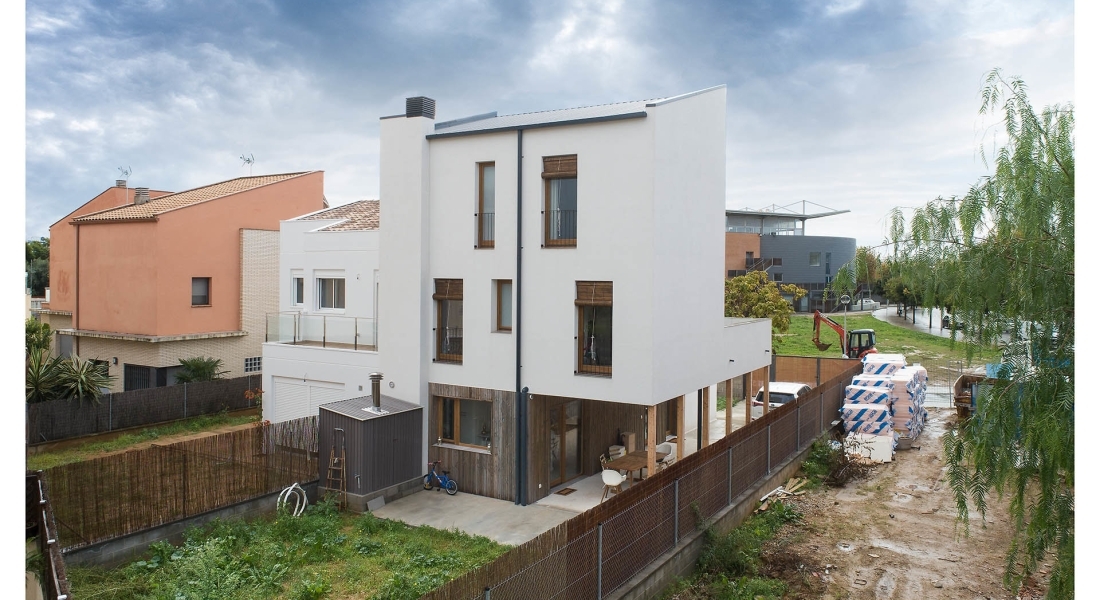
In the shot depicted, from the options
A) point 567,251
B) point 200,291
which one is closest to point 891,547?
point 567,251

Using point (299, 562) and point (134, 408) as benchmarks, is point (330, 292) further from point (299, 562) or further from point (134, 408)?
point (299, 562)

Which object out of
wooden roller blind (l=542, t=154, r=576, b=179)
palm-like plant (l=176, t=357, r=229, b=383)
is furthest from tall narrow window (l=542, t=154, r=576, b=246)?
palm-like plant (l=176, t=357, r=229, b=383)

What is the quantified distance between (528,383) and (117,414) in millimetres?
15230

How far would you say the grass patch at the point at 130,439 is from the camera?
19.1 metres

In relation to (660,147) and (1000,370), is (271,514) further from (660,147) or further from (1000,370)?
(1000,370)

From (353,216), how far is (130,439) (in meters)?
9.02

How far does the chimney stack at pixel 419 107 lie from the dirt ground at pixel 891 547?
11.1 meters

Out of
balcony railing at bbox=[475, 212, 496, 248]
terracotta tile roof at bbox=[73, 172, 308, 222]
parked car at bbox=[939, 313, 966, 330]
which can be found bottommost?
parked car at bbox=[939, 313, 966, 330]

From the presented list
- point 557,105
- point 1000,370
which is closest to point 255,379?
point 557,105

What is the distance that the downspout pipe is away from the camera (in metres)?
14.8

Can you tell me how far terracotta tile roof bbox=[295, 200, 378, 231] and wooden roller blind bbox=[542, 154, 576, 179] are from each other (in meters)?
8.21

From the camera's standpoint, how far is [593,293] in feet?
47.3

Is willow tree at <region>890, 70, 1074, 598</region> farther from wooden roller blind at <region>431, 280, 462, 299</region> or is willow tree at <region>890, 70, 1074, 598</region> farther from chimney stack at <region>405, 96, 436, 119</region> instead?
chimney stack at <region>405, 96, 436, 119</region>

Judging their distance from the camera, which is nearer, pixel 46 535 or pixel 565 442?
pixel 46 535
